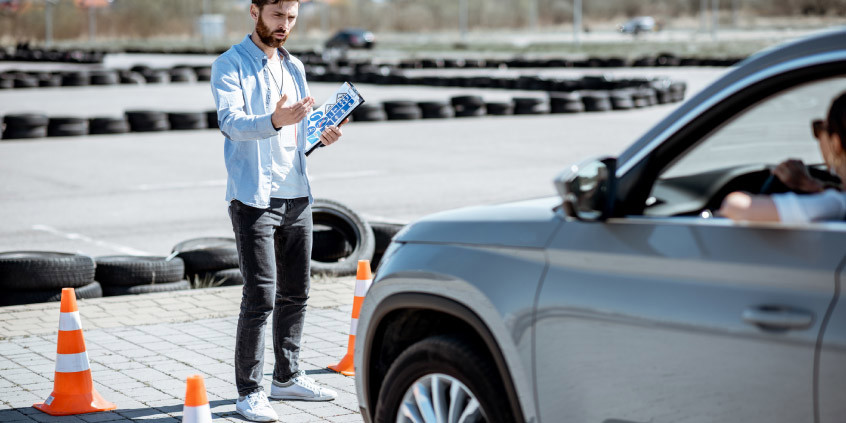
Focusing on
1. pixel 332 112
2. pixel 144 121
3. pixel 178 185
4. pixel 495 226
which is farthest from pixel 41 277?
pixel 144 121

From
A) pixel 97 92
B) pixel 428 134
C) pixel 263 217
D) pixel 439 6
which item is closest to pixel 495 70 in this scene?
pixel 97 92

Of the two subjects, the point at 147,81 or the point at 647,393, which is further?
the point at 147,81

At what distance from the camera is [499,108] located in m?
25.2

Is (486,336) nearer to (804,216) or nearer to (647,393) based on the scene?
(647,393)

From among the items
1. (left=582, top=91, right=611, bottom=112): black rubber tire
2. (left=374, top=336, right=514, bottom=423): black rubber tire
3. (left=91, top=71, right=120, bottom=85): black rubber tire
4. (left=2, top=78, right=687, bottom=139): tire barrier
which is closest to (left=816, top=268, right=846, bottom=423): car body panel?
(left=374, top=336, right=514, bottom=423): black rubber tire

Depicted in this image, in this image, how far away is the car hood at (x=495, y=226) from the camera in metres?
3.61

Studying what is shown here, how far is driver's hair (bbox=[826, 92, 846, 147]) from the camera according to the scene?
316 centimetres

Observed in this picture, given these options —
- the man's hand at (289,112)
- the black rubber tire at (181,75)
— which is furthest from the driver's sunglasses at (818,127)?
the black rubber tire at (181,75)

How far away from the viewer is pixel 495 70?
46781mm

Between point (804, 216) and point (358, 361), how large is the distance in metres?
1.89

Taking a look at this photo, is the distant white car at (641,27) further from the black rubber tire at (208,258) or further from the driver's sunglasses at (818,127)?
the driver's sunglasses at (818,127)

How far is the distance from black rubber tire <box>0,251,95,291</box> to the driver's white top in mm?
5964

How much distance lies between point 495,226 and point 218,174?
Answer: 41.6 feet

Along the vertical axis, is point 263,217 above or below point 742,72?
below
